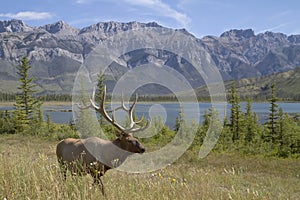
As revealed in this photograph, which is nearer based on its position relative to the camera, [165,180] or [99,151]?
[165,180]

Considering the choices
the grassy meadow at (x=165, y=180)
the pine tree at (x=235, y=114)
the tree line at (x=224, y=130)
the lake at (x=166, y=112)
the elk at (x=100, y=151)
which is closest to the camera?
the grassy meadow at (x=165, y=180)

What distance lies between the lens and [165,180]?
19.2 ft

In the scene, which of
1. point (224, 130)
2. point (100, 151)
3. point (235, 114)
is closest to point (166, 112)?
point (224, 130)

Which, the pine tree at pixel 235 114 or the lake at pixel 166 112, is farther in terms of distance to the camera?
the pine tree at pixel 235 114

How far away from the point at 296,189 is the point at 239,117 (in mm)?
26229

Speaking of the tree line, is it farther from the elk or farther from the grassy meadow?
the elk

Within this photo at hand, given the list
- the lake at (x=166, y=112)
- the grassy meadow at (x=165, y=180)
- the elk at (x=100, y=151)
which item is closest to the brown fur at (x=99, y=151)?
the elk at (x=100, y=151)

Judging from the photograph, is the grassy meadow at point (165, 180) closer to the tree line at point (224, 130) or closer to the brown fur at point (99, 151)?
the brown fur at point (99, 151)

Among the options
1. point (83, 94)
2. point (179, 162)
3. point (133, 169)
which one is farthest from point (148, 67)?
point (83, 94)

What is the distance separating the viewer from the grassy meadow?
4.46 meters

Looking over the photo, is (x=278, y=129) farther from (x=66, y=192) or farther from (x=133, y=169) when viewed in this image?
(x=66, y=192)

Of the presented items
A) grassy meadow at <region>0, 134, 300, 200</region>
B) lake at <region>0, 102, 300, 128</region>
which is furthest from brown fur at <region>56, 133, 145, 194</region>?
lake at <region>0, 102, 300, 128</region>

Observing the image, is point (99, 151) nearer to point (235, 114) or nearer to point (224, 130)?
point (224, 130)

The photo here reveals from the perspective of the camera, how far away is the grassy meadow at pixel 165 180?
446cm
